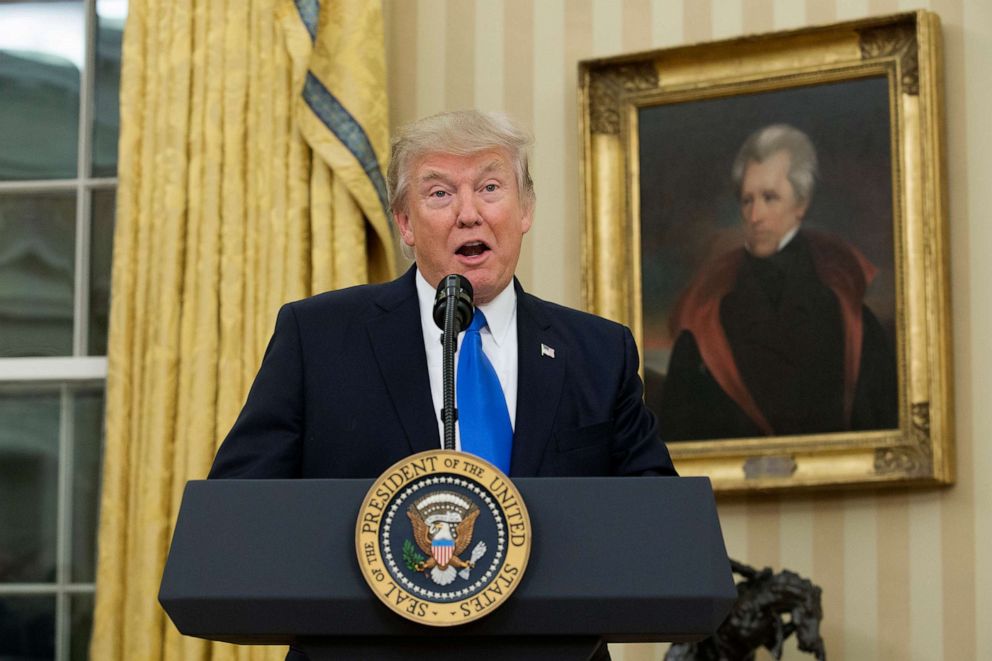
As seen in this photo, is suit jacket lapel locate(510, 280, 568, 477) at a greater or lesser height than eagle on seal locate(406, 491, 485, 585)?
greater

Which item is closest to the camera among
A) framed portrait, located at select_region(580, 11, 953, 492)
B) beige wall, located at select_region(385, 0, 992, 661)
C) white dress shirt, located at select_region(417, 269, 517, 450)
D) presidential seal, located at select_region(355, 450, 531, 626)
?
presidential seal, located at select_region(355, 450, 531, 626)

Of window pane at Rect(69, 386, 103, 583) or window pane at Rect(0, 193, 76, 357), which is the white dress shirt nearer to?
window pane at Rect(69, 386, 103, 583)

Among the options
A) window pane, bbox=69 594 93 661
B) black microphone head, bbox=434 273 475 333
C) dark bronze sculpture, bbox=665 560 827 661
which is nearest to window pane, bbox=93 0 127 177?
window pane, bbox=69 594 93 661

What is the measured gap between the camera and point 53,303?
564 centimetres

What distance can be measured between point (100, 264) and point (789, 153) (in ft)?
7.83

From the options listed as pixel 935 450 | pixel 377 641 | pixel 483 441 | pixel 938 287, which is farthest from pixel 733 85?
pixel 377 641

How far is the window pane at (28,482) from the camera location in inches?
216

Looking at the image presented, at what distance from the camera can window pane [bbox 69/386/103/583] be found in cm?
545

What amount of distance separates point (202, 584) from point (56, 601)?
3.74m

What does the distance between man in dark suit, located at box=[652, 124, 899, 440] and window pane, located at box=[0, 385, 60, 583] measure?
6.99 feet

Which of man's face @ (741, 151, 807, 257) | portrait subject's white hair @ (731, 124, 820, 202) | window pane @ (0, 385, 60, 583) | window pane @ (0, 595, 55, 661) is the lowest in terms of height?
window pane @ (0, 595, 55, 661)

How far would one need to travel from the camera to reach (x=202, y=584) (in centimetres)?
191

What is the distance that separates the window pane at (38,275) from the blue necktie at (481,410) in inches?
138

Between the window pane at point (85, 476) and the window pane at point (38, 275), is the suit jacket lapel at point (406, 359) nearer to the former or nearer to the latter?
the window pane at point (85, 476)
